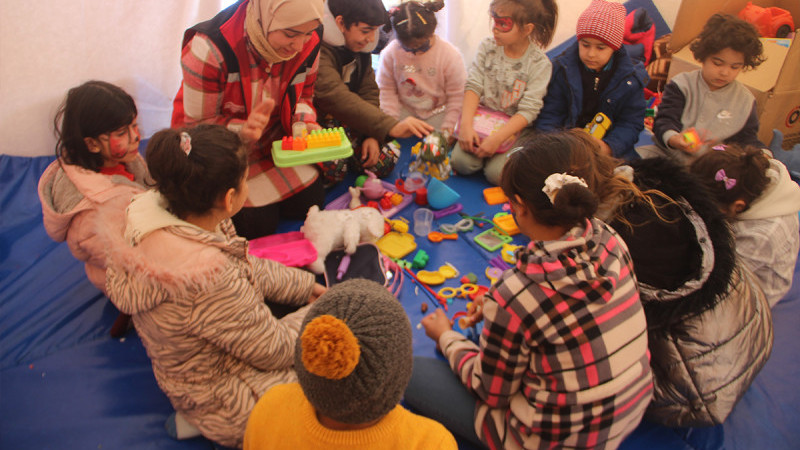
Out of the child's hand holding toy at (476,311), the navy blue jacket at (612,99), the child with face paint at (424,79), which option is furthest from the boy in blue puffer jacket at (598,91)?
the child's hand holding toy at (476,311)

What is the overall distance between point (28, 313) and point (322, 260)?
79 cm

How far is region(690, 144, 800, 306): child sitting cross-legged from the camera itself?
120 cm

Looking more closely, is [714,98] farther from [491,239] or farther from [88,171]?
[88,171]

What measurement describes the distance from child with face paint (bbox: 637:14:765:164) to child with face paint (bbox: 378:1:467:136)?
0.86 m

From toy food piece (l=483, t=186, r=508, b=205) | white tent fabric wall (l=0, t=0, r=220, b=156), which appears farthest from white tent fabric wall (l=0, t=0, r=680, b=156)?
toy food piece (l=483, t=186, r=508, b=205)

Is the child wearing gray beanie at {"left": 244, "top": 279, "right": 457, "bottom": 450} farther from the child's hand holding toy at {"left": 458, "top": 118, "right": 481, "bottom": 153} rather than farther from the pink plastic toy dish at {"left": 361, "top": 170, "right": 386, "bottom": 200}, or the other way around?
the child's hand holding toy at {"left": 458, "top": 118, "right": 481, "bottom": 153}

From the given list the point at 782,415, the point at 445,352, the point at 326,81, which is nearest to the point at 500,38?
the point at 326,81

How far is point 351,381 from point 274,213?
1.13 m

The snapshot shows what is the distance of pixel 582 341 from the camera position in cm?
75

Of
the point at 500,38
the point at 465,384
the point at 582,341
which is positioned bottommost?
the point at 465,384

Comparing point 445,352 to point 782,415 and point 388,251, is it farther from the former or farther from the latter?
point 782,415

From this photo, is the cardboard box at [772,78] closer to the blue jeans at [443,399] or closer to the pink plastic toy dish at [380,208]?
the pink plastic toy dish at [380,208]

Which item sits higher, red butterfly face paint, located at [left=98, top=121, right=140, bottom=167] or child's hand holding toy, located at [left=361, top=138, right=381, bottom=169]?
red butterfly face paint, located at [left=98, top=121, right=140, bottom=167]

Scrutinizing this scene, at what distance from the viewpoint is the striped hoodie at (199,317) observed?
0.81 metres
